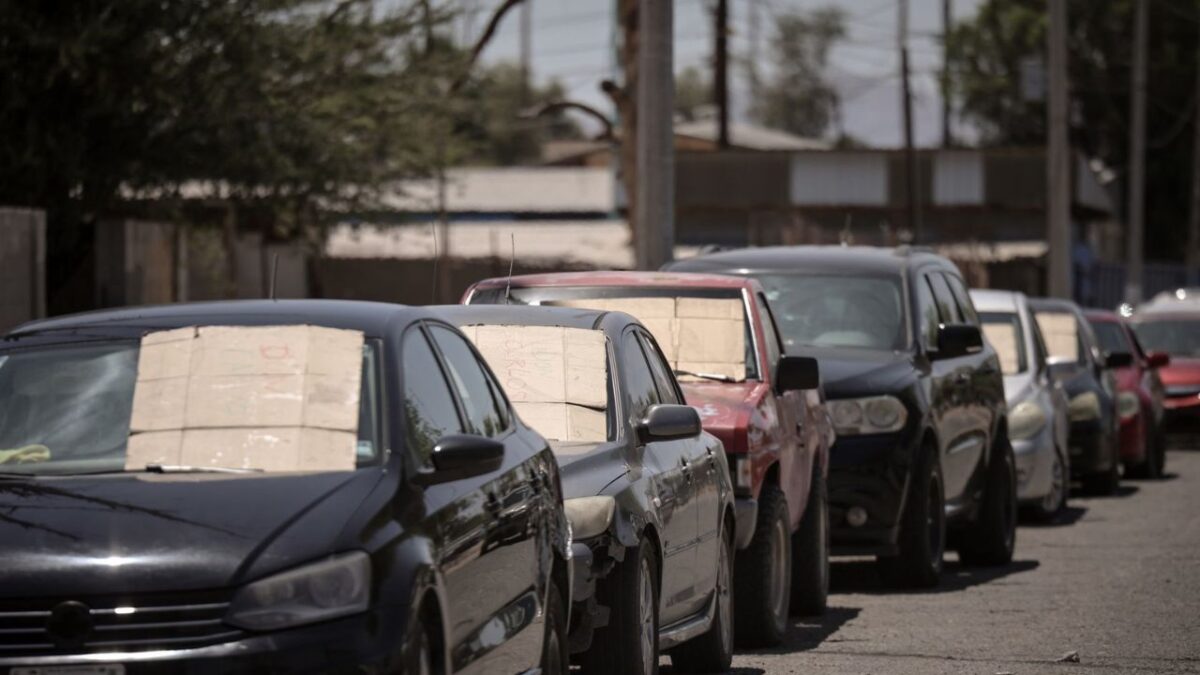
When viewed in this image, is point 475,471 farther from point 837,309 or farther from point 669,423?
point 837,309

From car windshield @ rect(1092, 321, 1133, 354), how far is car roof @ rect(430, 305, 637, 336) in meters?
16.7

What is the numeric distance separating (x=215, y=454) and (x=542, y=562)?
1.29 metres

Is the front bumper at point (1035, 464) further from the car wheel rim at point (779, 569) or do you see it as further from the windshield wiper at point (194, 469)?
the windshield wiper at point (194, 469)

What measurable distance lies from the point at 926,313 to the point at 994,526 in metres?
1.73

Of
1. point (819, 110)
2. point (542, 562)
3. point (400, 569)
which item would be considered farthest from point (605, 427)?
point (819, 110)

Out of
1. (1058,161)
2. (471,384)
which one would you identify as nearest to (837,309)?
(471,384)

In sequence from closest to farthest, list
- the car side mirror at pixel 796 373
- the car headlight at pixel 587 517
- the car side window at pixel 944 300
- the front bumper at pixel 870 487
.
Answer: the car headlight at pixel 587 517 < the car side mirror at pixel 796 373 < the front bumper at pixel 870 487 < the car side window at pixel 944 300

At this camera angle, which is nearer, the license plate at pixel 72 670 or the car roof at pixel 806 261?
the license plate at pixel 72 670

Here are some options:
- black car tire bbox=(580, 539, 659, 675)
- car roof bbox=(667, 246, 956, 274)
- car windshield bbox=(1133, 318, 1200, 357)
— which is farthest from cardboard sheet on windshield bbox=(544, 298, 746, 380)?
car windshield bbox=(1133, 318, 1200, 357)

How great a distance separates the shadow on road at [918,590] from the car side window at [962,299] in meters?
1.73

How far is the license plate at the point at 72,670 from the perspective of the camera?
582cm

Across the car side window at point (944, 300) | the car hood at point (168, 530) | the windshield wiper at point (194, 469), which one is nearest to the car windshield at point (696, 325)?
the car side window at point (944, 300)

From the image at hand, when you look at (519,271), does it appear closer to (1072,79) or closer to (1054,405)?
(1054,405)

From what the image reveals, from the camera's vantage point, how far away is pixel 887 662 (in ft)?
34.6
